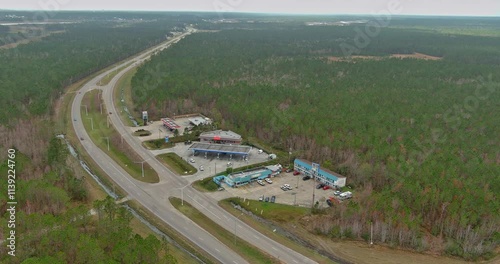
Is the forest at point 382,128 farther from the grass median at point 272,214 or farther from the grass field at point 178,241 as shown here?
the grass field at point 178,241

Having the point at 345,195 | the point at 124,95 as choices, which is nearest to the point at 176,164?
the point at 345,195

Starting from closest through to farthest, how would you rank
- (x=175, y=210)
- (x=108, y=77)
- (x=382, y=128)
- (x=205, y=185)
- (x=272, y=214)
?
1. (x=272, y=214)
2. (x=175, y=210)
3. (x=205, y=185)
4. (x=382, y=128)
5. (x=108, y=77)

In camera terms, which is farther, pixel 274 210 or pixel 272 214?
pixel 274 210

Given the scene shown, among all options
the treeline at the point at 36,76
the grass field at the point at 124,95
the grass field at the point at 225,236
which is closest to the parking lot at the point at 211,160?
the grass field at the point at 225,236

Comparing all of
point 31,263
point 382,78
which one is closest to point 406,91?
point 382,78

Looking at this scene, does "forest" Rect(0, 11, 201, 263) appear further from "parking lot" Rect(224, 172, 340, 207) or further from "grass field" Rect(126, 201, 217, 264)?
"parking lot" Rect(224, 172, 340, 207)
